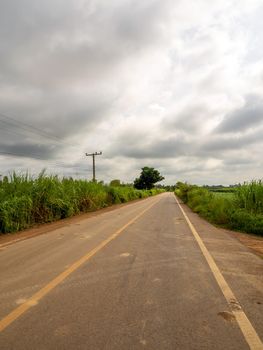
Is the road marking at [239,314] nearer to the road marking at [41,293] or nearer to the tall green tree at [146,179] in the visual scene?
the road marking at [41,293]

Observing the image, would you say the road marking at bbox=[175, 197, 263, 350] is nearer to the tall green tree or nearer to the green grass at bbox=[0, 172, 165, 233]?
the green grass at bbox=[0, 172, 165, 233]

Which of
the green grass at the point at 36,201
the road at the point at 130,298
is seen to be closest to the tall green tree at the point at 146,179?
the green grass at the point at 36,201

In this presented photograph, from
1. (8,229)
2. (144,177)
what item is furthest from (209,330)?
(144,177)

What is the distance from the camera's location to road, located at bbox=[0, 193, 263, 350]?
3375 mm

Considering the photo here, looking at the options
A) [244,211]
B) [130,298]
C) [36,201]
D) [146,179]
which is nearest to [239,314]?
[130,298]

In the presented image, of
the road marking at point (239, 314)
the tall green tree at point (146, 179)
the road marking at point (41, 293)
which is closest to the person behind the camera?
the road marking at point (239, 314)

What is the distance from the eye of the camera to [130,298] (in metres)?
4.59

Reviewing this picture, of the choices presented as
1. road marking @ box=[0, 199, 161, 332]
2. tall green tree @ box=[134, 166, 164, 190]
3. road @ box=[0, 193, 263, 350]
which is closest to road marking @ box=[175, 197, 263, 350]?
road @ box=[0, 193, 263, 350]

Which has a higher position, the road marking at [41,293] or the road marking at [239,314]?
the road marking at [41,293]

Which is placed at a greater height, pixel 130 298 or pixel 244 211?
pixel 244 211

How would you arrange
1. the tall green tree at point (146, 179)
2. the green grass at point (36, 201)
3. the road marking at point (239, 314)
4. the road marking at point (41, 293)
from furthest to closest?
the tall green tree at point (146, 179) → the green grass at point (36, 201) → the road marking at point (41, 293) → the road marking at point (239, 314)

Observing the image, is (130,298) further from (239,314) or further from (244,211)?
(244,211)

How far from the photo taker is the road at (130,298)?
338 centimetres

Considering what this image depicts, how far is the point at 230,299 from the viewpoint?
4609mm
